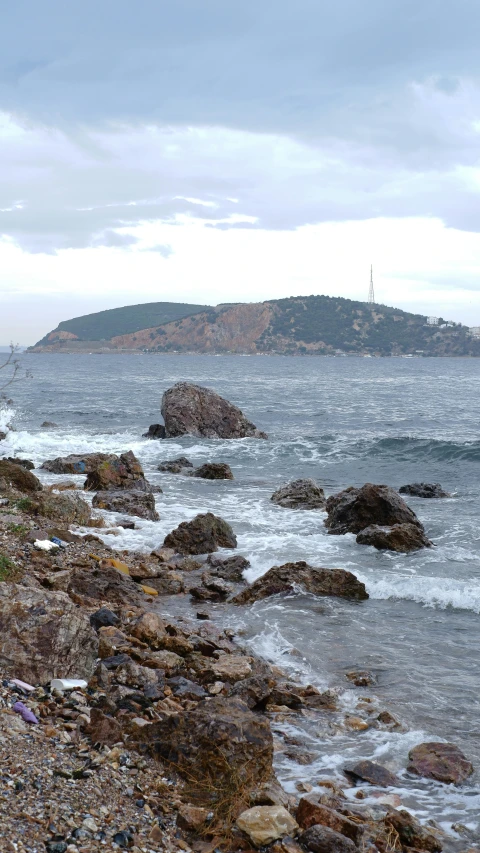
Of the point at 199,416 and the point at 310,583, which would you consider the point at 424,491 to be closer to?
the point at 310,583

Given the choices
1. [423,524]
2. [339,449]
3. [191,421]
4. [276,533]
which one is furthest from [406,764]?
[191,421]

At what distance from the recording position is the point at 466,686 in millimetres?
8586

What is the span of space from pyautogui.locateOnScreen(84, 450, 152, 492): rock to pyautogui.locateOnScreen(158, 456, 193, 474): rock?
3518 mm

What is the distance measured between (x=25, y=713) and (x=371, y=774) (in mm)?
3201

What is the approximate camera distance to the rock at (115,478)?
2003 cm

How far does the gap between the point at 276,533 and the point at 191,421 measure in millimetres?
17628

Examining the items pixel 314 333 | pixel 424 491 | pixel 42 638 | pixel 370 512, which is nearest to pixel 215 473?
pixel 424 491

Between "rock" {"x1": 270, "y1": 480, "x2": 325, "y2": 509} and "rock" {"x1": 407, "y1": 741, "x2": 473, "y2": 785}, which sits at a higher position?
"rock" {"x1": 270, "y1": 480, "x2": 325, "y2": 509}

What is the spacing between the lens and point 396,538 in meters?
15.1

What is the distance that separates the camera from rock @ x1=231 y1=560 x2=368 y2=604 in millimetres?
11922

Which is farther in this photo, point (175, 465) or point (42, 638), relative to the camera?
point (175, 465)

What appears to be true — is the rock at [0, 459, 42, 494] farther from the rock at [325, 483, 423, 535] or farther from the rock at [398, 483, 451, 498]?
the rock at [398, 483, 451, 498]

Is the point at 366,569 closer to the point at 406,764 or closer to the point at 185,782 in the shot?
the point at 406,764

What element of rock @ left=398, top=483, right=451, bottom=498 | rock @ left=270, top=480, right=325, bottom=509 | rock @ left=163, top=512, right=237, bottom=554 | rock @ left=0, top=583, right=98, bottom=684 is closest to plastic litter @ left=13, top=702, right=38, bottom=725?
rock @ left=0, top=583, right=98, bottom=684
